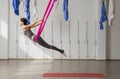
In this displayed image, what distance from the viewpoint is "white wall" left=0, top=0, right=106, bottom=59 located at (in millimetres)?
14438

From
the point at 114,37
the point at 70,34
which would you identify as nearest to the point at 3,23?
the point at 70,34

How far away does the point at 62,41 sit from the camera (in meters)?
14.6

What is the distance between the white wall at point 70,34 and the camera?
568 inches

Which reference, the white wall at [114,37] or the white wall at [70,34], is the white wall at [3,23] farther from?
the white wall at [114,37]

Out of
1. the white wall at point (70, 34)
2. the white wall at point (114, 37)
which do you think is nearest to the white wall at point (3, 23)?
the white wall at point (70, 34)

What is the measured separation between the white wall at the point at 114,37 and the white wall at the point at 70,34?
0.48 m

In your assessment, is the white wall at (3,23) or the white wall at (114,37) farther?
the white wall at (114,37)

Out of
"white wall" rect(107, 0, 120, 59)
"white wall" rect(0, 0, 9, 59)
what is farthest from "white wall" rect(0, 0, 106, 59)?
"white wall" rect(107, 0, 120, 59)

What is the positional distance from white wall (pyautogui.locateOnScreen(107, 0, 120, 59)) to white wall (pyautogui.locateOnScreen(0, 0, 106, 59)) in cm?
48

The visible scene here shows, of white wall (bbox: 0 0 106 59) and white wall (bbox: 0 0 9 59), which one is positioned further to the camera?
white wall (bbox: 0 0 106 59)

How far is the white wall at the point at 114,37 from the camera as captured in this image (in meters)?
14.4

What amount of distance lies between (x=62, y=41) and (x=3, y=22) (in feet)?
9.49

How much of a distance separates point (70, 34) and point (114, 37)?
2.07 m

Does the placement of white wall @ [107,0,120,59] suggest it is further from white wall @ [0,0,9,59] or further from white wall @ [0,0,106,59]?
white wall @ [0,0,9,59]
